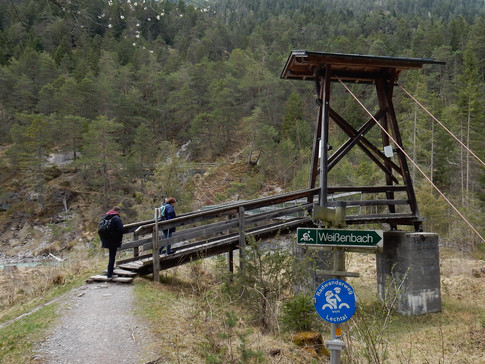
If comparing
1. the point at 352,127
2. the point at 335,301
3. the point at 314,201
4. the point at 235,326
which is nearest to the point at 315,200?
the point at 314,201

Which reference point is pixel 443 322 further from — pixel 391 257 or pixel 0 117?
pixel 0 117

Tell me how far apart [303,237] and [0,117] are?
50007mm

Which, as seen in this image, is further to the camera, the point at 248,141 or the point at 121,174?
the point at 248,141

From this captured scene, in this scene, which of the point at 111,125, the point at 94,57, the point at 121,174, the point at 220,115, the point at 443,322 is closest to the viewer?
the point at 443,322

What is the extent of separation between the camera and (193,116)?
44.1 meters

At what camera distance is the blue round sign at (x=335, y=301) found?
9.80 feet

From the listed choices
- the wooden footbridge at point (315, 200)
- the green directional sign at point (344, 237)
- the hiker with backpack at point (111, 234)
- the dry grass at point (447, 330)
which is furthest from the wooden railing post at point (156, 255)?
the green directional sign at point (344, 237)

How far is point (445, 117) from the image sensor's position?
95.9ft

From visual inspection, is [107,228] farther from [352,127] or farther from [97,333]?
[352,127]

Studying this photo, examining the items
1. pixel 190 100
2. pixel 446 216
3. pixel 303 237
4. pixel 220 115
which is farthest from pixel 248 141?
pixel 303 237

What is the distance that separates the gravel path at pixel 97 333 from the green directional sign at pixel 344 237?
89.8 inches

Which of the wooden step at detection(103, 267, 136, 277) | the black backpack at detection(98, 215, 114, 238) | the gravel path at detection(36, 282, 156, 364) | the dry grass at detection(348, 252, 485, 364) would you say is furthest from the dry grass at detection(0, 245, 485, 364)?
the black backpack at detection(98, 215, 114, 238)

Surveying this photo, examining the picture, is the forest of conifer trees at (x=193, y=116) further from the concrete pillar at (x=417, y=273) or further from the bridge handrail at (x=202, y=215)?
the bridge handrail at (x=202, y=215)

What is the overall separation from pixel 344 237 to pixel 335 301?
21.6 inches
